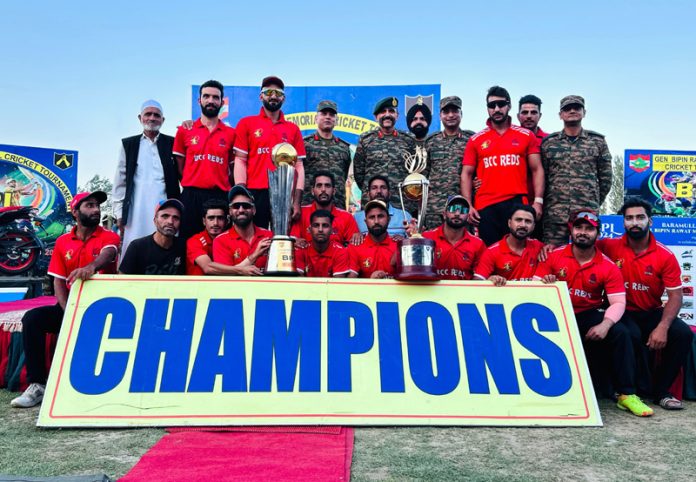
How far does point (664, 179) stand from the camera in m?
11.7

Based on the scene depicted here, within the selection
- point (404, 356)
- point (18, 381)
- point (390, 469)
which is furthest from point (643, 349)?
point (18, 381)

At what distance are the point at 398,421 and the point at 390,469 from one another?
0.72m

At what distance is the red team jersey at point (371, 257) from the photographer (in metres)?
5.06

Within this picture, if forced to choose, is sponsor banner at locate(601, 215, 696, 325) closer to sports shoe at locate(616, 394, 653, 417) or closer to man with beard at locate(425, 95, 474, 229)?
man with beard at locate(425, 95, 474, 229)

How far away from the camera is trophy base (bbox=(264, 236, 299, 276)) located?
13.2 feet

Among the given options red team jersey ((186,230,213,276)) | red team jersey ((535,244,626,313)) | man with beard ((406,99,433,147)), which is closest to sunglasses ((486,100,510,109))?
man with beard ((406,99,433,147))

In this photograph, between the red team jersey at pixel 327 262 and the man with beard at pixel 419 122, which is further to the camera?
the man with beard at pixel 419 122

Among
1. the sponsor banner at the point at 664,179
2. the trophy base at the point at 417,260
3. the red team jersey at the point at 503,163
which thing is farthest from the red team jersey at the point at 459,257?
the sponsor banner at the point at 664,179

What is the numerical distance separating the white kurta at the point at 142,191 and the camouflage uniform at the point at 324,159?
1594 mm

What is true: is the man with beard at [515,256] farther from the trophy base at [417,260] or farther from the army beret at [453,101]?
the army beret at [453,101]

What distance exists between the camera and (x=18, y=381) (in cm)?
466

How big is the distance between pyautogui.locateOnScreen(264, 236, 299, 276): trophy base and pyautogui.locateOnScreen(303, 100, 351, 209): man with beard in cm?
225

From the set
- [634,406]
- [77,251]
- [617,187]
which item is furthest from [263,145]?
[617,187]

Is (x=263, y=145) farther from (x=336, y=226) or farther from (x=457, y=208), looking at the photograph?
(x=457, y=208)
